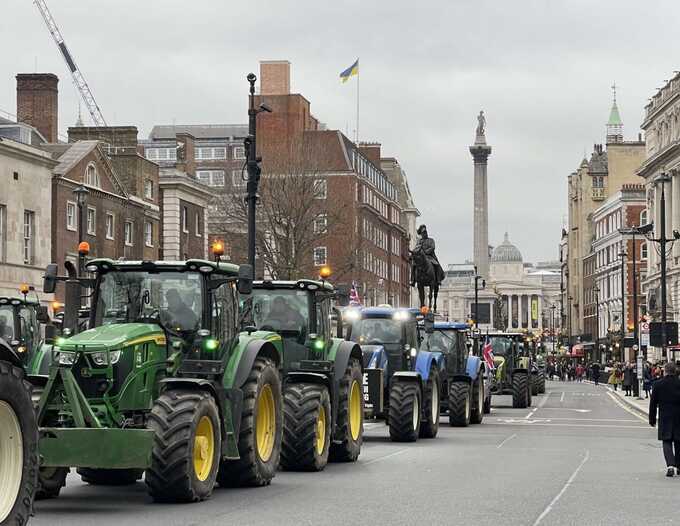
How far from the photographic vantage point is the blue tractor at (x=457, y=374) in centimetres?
3192

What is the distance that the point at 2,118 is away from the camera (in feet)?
183

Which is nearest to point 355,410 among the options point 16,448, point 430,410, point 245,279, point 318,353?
point 318,353

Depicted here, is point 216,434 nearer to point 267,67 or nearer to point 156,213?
point 156,213

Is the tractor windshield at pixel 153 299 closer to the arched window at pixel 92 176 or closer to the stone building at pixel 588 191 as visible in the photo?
the arched window at pixel 92 176

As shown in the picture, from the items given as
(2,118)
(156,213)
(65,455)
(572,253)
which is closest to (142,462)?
(65,455)

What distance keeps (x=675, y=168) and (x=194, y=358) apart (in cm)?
7625

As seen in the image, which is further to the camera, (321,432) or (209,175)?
(209,175)

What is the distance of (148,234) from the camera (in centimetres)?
6325

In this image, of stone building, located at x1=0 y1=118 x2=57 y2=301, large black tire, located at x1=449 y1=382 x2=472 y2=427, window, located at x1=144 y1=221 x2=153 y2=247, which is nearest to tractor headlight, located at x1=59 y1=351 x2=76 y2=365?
large black tire, located at x1=449 y1=382 x2=472 y2=427

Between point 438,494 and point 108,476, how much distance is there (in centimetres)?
400

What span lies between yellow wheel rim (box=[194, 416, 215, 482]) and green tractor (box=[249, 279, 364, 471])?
4.08 m

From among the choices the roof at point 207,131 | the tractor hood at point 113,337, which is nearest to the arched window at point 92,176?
the tractor hood at point 113,337

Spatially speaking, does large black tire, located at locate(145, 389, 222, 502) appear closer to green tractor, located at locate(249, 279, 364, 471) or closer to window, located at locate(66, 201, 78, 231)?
green tractor, located at locate(249, 279, 364, 471)

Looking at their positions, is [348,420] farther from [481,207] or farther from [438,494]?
[481,207]
